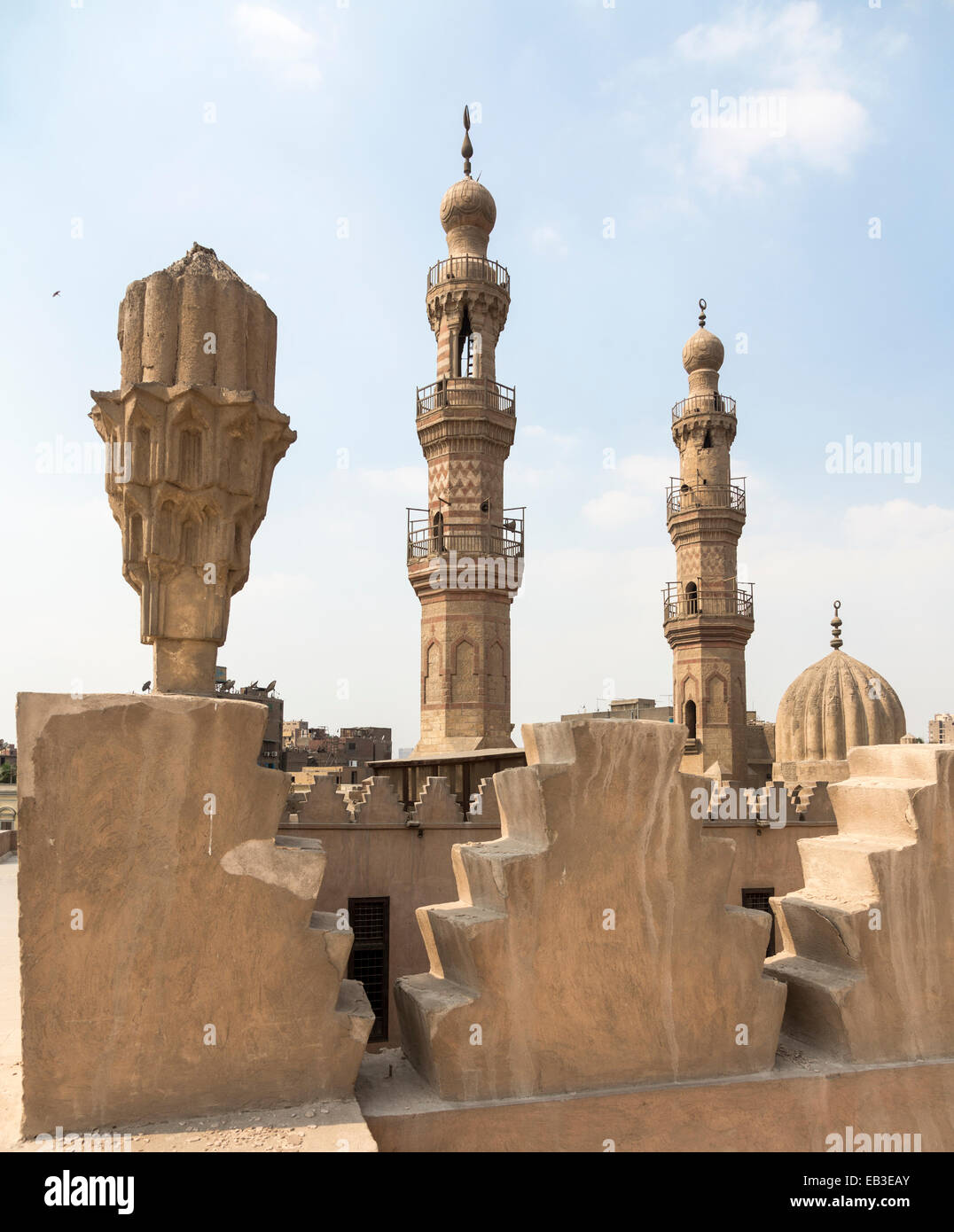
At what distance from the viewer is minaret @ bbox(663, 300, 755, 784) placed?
32.2 meters

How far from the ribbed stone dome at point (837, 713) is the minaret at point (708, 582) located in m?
6.56

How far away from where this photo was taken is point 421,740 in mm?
24859

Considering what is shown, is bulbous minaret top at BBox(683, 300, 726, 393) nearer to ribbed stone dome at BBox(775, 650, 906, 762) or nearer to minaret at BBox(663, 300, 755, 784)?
minaret at BBox(663, 300, 755, 784)

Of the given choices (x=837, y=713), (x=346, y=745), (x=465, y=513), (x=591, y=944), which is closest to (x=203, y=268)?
(x=591, y=944)

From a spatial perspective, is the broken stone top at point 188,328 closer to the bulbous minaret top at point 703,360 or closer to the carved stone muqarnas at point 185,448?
the carved stone muqarnas at point 185,448

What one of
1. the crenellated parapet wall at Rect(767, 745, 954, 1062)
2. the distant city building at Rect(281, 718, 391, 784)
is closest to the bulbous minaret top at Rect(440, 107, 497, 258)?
the crenellated parapet wall at Rect(767, 745, 954, 1062)

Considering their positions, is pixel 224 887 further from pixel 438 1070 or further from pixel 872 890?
pixel 872 890

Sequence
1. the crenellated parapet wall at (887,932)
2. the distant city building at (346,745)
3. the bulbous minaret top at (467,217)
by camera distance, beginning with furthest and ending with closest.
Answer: the distant city building at (346,745) → the bulbous minaret top at (467,217) → the crenellated parapet wall at (887,932)

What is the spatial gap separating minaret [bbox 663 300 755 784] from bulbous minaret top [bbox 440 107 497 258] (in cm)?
1138

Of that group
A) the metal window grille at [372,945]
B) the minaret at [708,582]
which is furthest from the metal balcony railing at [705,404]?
the metal window grille at [372,945]

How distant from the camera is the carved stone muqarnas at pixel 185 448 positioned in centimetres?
598

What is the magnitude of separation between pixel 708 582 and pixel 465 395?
1266cm
